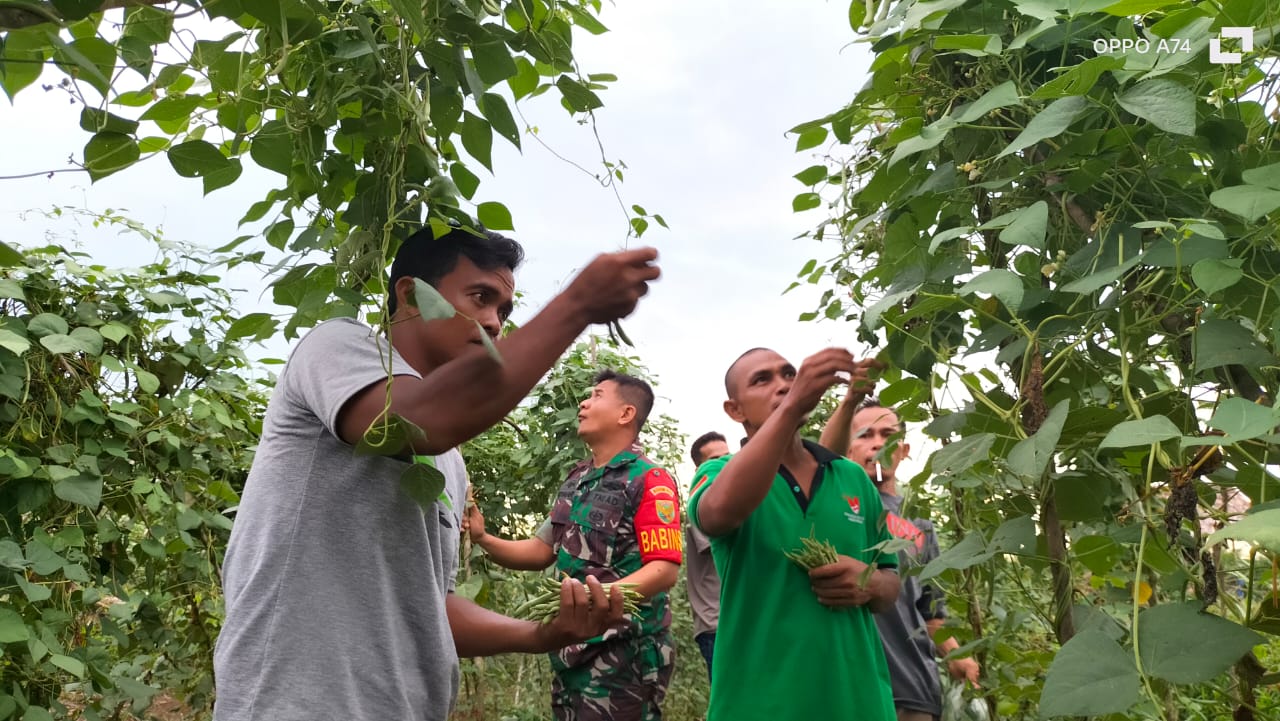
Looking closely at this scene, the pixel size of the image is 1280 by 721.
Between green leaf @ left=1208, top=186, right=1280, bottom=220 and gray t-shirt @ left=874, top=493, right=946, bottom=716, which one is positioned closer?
green leaf @ left=1208, top=186, right=1280, bottom=220

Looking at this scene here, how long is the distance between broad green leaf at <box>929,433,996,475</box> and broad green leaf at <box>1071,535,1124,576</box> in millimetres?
304

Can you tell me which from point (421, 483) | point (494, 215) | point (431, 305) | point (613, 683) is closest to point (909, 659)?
point (613, 683)

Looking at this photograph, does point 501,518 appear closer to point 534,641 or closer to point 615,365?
point 615,365

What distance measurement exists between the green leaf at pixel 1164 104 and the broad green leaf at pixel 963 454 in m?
0.41

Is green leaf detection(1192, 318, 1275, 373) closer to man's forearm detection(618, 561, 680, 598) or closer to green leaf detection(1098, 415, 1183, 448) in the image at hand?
green leaf detection(1098, 415, 1183, 448)

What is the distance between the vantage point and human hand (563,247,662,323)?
1.23 meters

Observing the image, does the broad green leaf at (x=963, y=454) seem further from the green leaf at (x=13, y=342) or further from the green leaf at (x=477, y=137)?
the green leaf at (x=13, y=342)

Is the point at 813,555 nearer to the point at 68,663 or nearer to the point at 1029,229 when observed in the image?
the point at 1029,229

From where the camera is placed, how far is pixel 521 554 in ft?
11.8

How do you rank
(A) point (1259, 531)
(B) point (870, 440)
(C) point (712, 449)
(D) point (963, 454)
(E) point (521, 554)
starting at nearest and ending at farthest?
(A) point (1259, 531) < (D) point (963, 454) < (E) point (521, 554) < (B) point (870, 440) < (C) point (712, 449)

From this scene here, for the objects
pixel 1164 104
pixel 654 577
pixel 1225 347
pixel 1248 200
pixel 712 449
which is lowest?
pixel 654 577

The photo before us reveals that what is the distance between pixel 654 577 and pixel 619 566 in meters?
0.27

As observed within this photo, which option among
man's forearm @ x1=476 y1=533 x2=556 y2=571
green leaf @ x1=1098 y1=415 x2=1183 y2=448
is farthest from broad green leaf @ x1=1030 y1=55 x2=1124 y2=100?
man's forearm @ x1=476 y1=533 x2=556 y2=571

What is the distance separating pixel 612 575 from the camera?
3.38m
